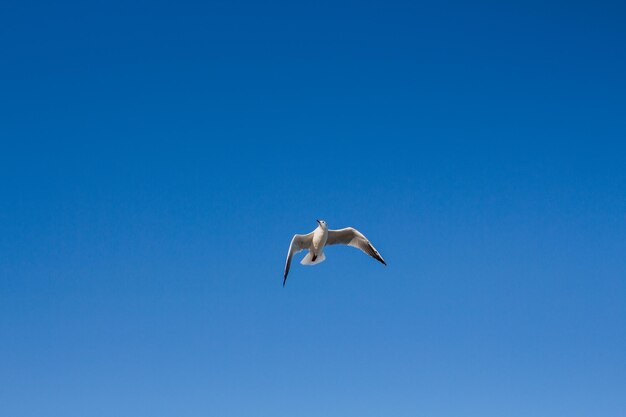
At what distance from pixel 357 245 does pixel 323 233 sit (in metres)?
2.38

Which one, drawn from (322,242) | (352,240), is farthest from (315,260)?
(352,240)

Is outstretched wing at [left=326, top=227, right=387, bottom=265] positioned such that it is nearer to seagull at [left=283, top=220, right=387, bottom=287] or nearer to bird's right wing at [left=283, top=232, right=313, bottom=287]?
seagull at [left=283, top=220, right=387, bottom=287]

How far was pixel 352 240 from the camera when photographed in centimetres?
3030

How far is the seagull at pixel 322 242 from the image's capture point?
28516mm

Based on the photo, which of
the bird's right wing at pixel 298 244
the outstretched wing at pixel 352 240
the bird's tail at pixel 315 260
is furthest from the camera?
the outstretched wing at pixel 352 240

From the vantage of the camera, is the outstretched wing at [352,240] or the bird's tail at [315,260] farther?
the outstretched wing at [352,240]

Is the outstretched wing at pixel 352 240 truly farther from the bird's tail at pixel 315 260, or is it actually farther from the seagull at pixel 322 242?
the bird's tail at pixel 315 260

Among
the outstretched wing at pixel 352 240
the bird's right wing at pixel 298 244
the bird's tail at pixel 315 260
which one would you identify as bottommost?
the bird's tail at pixel 315 260

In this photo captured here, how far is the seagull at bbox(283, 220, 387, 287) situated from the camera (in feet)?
93.6

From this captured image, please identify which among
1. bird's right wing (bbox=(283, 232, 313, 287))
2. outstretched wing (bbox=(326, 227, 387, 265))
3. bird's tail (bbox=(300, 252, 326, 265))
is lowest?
bird's tail (bbox=(300, 252, 326, 265))

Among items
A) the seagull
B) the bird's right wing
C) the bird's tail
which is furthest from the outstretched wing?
the bird's tail

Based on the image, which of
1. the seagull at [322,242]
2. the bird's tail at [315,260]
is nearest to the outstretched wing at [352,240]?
the seagull at [322,242]

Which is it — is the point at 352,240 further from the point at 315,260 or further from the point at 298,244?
the point at 298,244

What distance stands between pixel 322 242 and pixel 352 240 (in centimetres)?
203
